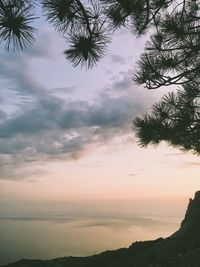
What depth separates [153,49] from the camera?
7738mm

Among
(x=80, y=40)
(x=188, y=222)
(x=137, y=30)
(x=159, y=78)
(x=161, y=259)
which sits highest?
(x=137, y=30)

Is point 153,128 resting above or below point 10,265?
above

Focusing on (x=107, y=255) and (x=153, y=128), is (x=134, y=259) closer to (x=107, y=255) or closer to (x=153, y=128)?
(x=107, y=255)

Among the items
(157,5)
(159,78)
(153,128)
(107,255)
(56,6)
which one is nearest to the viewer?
(56,6)

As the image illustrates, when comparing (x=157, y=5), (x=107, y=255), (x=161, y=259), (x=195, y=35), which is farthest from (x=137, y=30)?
(x=107, y=255)

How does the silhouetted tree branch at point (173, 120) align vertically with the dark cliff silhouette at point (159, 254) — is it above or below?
above

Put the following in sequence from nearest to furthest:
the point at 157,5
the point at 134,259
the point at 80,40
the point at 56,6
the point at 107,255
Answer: the point at 56,6
the point at 80,40
the point at 157,5
the point at 134,259
the point at 107,255

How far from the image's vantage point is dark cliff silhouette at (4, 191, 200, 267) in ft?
26.5

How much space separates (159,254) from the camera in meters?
8.73

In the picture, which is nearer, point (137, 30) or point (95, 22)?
point (95, 22)

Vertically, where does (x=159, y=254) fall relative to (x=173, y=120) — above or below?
below

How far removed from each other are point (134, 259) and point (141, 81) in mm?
3358

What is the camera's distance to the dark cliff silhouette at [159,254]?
807cm

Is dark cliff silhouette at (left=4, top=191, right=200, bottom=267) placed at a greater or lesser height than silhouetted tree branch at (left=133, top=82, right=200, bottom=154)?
lesser
